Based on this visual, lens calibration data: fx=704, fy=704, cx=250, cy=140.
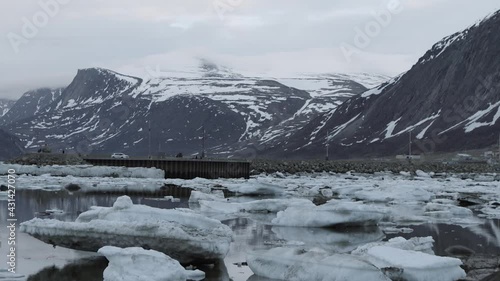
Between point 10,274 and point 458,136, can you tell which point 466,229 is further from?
point 458,136

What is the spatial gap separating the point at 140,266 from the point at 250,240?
7.25 meters

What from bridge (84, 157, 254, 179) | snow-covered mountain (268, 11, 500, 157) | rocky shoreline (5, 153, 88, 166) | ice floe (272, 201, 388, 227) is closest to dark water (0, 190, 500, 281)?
ice floe (272, 201, 388, 227)

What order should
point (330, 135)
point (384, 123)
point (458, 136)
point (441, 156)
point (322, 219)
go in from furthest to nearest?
1. point (330, 135)
2. point (384, 123)
3. point (458, 136)
4. point (441, 156)
5. point (322, 219)

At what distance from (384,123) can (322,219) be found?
155973 millimetres

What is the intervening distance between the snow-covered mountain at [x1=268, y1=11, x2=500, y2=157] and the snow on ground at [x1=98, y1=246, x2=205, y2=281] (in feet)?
429

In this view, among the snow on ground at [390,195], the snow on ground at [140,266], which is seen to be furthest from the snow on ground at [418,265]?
the snow on ground at [390,195]

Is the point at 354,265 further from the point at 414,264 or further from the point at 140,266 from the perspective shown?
the point at 140,266

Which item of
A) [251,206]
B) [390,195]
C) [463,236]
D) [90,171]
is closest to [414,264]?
[463,236]

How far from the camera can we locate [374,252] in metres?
15.8

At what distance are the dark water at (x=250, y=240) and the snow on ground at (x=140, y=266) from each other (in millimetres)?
863

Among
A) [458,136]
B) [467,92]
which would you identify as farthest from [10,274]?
[467,92]

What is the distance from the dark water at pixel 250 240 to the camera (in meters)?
15.8

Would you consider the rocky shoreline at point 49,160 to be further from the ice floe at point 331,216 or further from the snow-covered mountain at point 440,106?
the snow-covered mountain at point 440,106

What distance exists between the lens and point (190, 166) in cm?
7400
